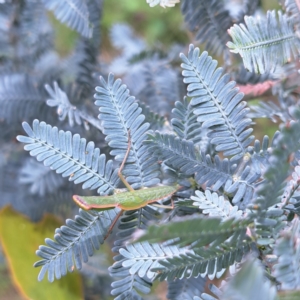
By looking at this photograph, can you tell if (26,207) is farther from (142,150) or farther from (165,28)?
(165,28)

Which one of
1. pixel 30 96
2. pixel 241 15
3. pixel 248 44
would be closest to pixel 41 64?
pixel 30 96

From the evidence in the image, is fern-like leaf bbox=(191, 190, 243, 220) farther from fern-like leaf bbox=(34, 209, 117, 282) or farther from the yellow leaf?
the yellow leaf

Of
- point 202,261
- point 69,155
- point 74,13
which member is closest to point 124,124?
point 69,155

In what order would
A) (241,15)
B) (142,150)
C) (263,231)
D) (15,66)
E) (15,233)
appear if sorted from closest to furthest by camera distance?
(263,231) → (142,150) → (241,15) → (15,233) → (15,66)

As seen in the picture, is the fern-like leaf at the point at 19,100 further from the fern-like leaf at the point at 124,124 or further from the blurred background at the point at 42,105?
the fern-like leaf at the point at 124,124

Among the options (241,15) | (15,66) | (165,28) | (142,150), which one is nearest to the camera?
(142,150)

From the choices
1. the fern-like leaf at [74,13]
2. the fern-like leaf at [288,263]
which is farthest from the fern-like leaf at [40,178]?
the fern-like leaf at [288,263]
